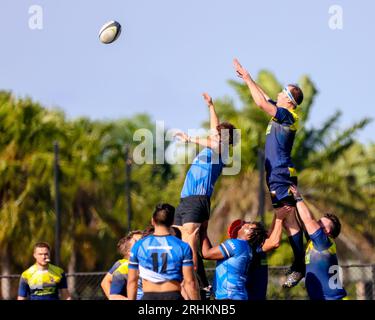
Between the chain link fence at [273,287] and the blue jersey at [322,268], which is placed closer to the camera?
the blue jersey at [322,268]

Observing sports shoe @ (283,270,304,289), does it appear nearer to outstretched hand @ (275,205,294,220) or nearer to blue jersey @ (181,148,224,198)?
outstretched hand @ (275,205,294,220)

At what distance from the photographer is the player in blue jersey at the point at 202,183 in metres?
13.2

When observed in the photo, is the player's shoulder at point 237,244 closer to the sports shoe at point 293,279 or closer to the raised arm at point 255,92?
the sports shoe at point 293,279

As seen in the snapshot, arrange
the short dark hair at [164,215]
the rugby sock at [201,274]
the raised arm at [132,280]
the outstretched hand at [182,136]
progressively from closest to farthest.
Answer: the short dark hair at [164,215] < the raised arm at [132,280] < the outstretched hand at [182,136] < the rugby sock at [201,274]

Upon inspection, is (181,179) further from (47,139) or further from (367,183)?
(367,183)

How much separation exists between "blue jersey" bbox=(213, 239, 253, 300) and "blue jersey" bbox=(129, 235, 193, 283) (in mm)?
1150

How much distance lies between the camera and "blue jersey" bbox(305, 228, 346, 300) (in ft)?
40.3

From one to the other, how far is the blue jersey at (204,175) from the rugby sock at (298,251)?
4.19ft

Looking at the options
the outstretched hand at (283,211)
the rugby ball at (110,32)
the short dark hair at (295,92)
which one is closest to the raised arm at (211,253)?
the outstretched hand at (283,211)

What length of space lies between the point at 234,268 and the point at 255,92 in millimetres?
2165

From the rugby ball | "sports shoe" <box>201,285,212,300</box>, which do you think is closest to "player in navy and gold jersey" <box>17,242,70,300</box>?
the rugby ball

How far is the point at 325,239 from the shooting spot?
12.3 meters

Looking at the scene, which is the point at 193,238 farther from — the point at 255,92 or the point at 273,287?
the point at 273,287
